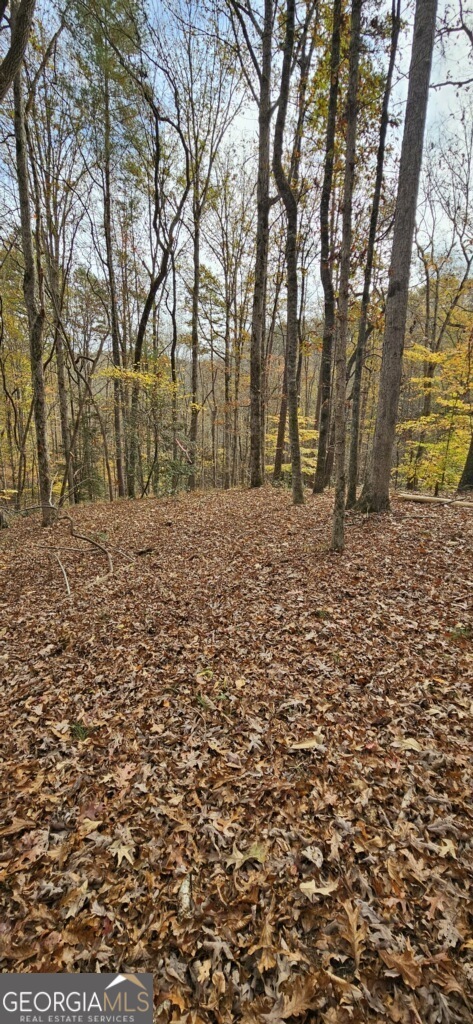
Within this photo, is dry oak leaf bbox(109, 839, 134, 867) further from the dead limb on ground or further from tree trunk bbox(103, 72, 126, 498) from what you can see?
tree trunk bbox(103, 72, 126, 498)

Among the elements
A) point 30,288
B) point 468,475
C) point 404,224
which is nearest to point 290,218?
point 404,224

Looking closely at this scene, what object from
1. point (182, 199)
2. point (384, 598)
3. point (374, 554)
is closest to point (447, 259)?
point (182, 199)

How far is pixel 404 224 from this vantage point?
6.34 metres

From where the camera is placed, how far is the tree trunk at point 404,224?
5977mm

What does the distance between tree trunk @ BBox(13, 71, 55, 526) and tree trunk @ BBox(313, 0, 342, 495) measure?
5.80 meters

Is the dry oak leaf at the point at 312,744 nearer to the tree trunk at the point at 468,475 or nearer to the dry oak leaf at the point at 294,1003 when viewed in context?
the dry oak leaf at the point at 294,1003

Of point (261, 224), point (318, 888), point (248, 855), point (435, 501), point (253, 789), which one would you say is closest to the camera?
point (318, 888)

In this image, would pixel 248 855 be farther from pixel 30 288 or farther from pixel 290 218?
pixel 290 218

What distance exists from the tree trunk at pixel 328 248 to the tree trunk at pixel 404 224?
130cm

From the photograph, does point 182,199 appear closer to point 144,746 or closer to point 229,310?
point 229,310

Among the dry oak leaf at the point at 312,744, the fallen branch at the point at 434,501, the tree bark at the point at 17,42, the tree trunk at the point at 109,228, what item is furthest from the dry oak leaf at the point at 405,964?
the tree trunk at the point at 109,228

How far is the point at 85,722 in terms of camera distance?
3531 millimetres

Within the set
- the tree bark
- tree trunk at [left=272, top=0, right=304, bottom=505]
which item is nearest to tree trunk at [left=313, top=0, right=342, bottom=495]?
tree trunk at [left=272, top=0, right=304, bottom=505]

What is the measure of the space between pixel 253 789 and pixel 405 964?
1199mm
